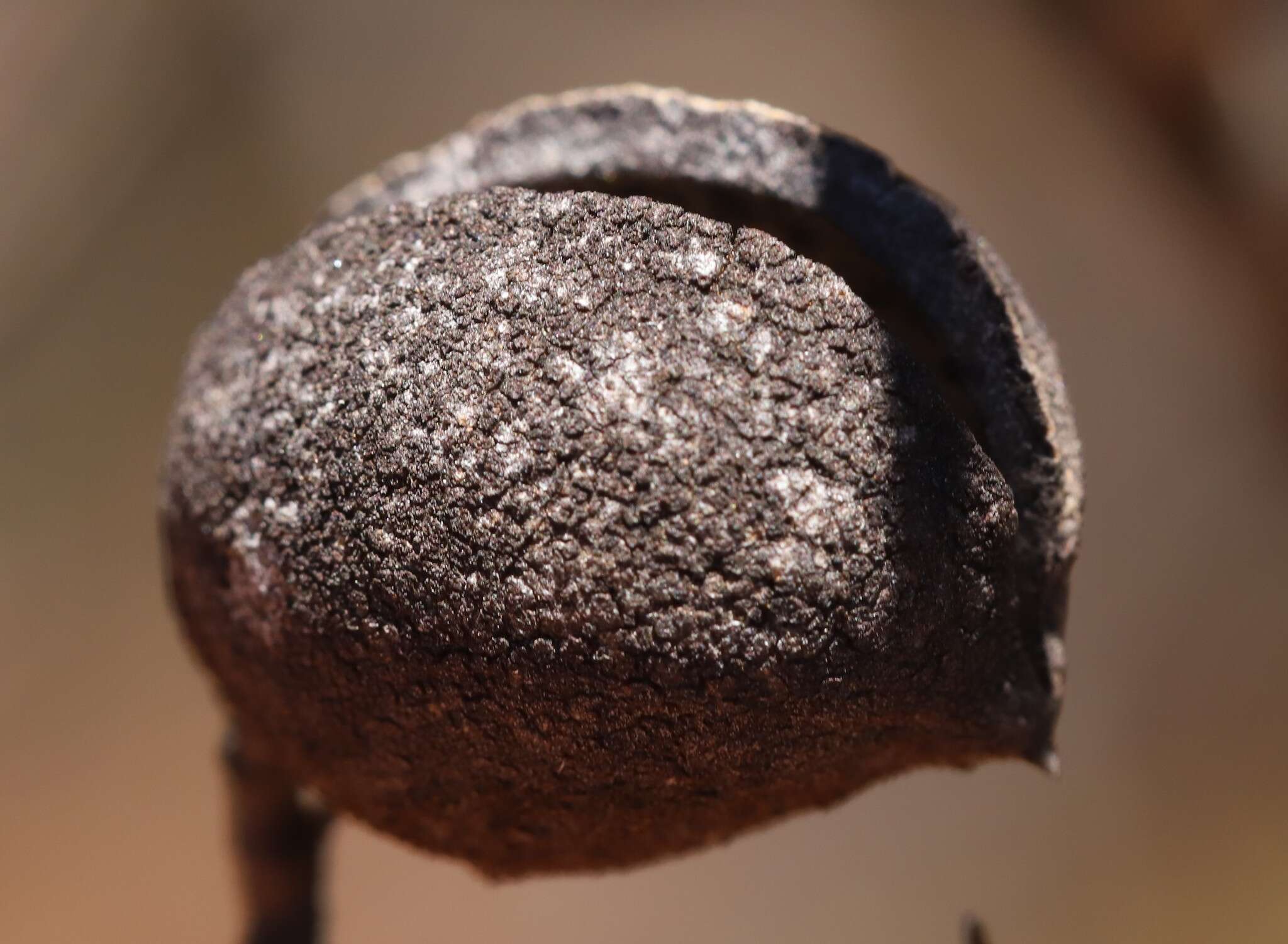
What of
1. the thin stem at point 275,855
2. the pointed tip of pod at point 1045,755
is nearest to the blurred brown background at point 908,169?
the thin stem at point 275,855

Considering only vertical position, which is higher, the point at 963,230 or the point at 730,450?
the point at 963,230

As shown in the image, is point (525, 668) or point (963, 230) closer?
point (525, 668)

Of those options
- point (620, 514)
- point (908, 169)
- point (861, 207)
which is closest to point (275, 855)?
point (620, 514)

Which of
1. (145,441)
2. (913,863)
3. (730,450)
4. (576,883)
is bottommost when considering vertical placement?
(576,883)

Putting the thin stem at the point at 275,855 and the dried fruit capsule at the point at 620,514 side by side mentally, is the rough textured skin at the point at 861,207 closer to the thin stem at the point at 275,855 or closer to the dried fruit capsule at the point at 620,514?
the dried fruit capsule at the point at 620,514

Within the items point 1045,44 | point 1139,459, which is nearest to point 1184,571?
point 1139,459

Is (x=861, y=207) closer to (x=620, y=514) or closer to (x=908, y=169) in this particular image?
A: (x=620, y=514)

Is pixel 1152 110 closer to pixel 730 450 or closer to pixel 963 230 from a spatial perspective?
pixel 963 230
